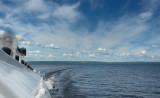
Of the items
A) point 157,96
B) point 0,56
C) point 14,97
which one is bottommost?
point 157,96

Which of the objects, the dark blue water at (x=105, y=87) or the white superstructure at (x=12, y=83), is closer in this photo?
the white superstructure at (x=12, y=83)

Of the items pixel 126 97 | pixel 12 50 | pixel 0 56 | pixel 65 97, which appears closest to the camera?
pixel 0 56

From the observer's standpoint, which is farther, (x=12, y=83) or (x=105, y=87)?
(x=105, y=87)

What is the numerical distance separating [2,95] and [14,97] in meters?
0.33

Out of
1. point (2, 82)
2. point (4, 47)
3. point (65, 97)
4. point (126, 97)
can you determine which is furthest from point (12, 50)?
point (126, 97)

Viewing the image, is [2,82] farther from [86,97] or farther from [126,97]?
[126,97]

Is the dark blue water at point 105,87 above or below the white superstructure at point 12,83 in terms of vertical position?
below

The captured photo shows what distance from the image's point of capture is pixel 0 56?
14.9 ft

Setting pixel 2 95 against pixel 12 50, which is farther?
pixel 12 50

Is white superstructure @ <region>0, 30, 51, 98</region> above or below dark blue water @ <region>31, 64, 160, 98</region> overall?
above

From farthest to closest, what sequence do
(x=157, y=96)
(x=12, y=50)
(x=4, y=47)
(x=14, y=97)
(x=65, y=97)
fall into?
(x=157, y=96)
(x=65, y=97)
(x=12, y=50)
(x=4, y=47)
(x=14, y=97)

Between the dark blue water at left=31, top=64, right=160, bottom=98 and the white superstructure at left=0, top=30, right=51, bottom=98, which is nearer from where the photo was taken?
the white superstructure at left=0, top=30, right=51, bottom=98

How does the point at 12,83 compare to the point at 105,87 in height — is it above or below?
above

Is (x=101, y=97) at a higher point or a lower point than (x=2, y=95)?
lower
